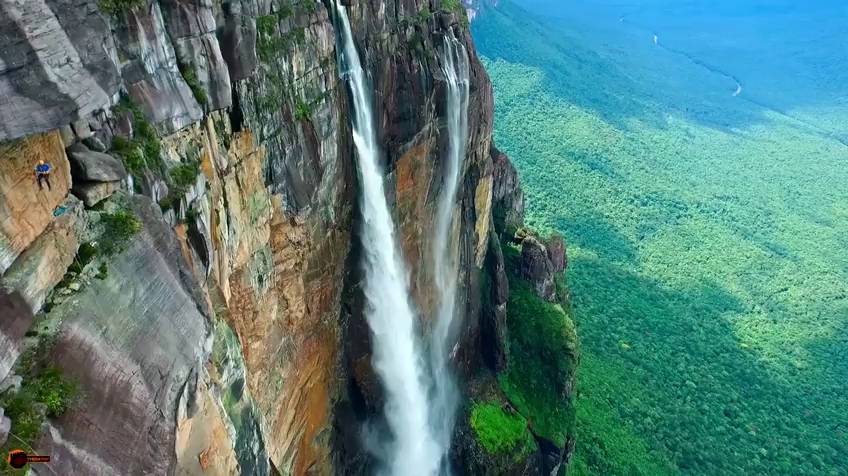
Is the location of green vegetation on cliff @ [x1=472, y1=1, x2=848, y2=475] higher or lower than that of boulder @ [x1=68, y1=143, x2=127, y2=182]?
lower

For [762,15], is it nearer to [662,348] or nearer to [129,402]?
[662,348]

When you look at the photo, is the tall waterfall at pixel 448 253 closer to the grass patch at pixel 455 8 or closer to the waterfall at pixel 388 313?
the waterfall at pixel 388 313

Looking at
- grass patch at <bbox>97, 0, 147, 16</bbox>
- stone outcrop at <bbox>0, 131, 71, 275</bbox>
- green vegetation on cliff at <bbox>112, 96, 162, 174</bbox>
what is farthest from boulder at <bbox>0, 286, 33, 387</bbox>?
grass patch at <bbox>97, 0, 147, 16</bbox>

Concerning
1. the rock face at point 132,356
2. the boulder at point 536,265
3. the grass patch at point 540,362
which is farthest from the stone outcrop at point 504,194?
the rock face at point 132,356

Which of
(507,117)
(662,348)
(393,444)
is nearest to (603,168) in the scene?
(507,117)

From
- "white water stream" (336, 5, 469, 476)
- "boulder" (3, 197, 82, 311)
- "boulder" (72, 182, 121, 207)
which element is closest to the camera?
"boulder" (3, 197, 82, 311)

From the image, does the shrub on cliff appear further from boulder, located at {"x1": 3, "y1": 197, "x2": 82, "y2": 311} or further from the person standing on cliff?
the person standing on cliff

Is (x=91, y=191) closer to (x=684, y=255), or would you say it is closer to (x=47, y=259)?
(x=47, y=259)
